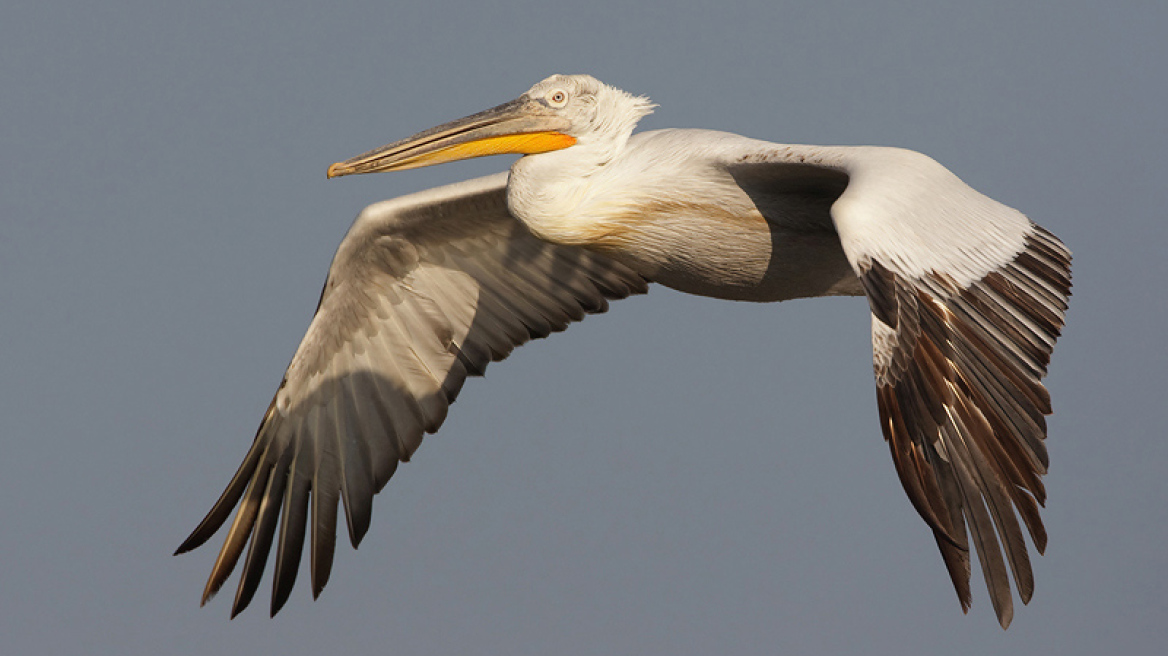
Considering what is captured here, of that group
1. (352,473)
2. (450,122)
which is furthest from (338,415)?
(450,122)

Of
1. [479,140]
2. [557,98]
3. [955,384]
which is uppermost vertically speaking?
[557,98]

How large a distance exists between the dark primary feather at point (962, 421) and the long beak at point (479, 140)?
217 cm

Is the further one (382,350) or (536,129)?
(382,350)

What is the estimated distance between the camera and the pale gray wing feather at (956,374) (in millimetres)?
5223

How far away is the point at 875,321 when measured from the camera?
536cm

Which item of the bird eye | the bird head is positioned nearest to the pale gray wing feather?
the bird head

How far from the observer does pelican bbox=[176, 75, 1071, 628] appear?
17.4ft

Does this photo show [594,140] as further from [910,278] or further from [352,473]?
[352,473]

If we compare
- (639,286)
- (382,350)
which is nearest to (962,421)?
(639,286)

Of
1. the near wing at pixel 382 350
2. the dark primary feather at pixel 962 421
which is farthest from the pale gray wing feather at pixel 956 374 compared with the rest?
the near wing at pixel 382 350

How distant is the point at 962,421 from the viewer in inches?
210

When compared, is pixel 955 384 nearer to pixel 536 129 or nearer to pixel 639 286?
pixel 536 129

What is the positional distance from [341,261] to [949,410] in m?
4.04

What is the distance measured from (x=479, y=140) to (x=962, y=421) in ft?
9.50
